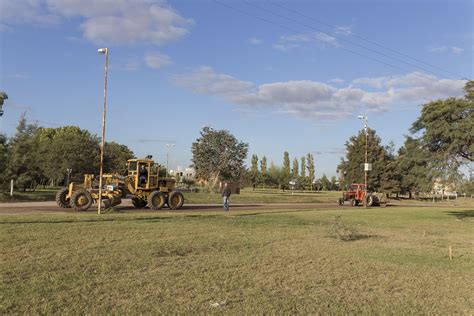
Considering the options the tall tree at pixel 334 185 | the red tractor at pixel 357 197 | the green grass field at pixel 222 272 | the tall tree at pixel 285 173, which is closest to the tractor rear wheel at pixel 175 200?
the green grass field at pixel 222 272

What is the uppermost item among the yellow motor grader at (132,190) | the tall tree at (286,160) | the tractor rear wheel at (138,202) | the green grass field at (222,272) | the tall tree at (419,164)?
the tall tree at (286,160)

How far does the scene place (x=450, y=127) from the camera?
2589cm

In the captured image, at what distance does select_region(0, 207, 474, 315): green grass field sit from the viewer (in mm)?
6504

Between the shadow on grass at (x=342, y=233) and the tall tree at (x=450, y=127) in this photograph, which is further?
the tall tree at (x=450, y=127)

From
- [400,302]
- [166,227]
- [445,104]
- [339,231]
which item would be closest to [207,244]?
[166,227]

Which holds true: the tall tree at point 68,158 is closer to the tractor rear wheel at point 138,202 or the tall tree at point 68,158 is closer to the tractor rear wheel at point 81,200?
the tractor rear wheel at point 138,202

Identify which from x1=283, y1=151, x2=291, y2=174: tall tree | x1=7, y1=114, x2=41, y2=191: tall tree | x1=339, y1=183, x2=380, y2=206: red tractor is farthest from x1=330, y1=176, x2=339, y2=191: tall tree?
x1=7, y1=114, x2=41, y2=191: tall tree

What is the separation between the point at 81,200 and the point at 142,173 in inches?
162

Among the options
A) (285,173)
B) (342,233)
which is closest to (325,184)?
(285,173)

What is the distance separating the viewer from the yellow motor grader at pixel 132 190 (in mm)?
23172

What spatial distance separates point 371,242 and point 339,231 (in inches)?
46.9

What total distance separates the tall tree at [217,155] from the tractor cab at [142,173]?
3267 cm

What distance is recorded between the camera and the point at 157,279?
789 centimetres

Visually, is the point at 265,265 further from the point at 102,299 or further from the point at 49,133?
the point at 49,133
